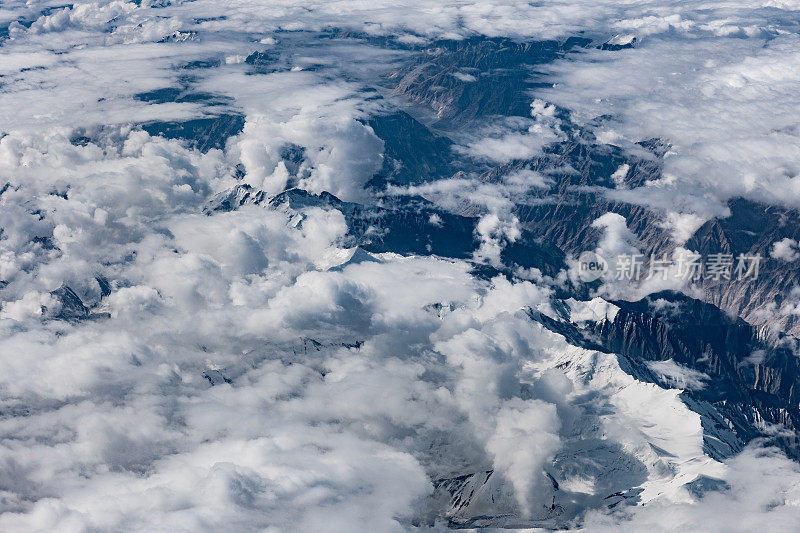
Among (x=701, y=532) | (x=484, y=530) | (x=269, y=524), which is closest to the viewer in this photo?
(x=701, y=532)

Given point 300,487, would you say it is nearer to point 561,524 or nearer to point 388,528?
point 388,528

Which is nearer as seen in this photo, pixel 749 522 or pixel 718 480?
pixel 749 522

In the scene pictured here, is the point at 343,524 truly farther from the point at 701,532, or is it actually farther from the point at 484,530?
the point at 701,532

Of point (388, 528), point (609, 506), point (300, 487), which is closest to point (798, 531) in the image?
point (609, 506)

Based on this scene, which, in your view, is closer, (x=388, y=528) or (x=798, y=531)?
(x=798, y=531)

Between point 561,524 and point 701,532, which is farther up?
point 701,532

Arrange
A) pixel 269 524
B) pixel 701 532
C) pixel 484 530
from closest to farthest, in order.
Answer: pixel 701 532 → pixel 269 524 → pixel 484 530

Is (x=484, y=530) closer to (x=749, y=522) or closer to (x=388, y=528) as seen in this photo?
(x=388, y=528)

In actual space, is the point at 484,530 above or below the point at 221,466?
below

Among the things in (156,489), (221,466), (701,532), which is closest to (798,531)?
(701,532)
